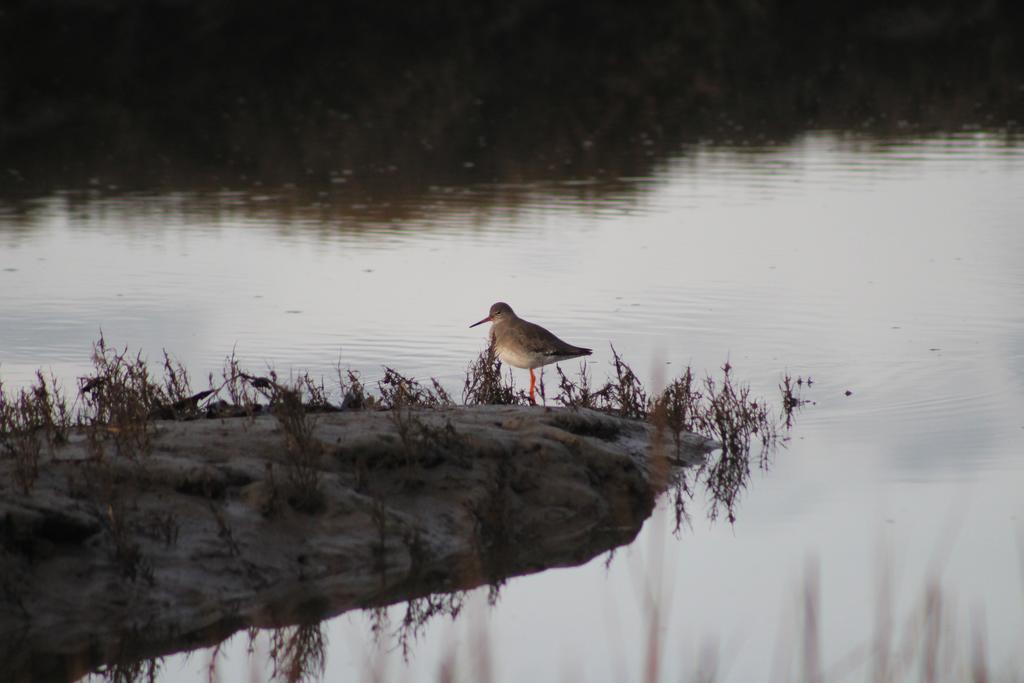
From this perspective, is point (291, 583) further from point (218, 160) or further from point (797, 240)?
point (218, 160)

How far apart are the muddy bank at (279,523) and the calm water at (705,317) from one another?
0.90 feet

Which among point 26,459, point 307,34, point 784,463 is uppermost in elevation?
point 307,34

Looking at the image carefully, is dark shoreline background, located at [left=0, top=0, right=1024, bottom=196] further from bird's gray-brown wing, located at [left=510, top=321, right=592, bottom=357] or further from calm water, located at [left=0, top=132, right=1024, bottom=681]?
bird's gray-brown wing, located at [left=510, top=321, right=592, bottom=357]

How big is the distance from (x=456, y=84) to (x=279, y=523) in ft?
97.3

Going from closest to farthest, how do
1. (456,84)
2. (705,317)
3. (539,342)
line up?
(539,342) < (705,317) < (456,84)

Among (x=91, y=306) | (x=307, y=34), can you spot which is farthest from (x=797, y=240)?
(x=307, y=34)

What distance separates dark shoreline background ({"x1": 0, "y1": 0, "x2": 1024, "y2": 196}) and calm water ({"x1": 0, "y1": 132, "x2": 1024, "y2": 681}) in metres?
2.47

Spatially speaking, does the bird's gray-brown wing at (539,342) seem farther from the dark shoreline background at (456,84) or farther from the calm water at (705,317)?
the dark shoreline background at (456,84)

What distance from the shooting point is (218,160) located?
26109mm

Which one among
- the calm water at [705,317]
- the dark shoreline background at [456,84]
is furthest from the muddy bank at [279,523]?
the dark shoreline background at [456,84]

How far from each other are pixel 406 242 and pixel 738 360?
686cm

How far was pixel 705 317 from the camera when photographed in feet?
47.8

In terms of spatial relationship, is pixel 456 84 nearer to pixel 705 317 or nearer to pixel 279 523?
pixel 705 317

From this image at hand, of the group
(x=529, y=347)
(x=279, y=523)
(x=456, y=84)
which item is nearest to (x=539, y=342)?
(x=529, y=347)
